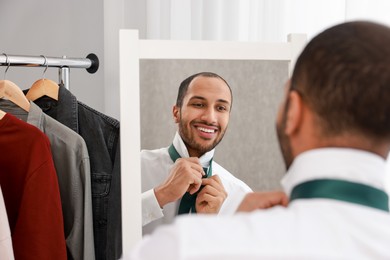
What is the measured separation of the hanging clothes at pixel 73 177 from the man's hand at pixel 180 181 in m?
0.22

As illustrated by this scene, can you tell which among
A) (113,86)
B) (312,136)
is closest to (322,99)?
(312,136)

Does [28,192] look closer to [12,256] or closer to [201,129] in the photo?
[12,256]

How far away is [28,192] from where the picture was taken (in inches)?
57.6

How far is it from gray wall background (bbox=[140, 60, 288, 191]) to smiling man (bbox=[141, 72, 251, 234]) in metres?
0.02

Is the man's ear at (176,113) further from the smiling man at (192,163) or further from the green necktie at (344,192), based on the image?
the green necktie at (344,192)

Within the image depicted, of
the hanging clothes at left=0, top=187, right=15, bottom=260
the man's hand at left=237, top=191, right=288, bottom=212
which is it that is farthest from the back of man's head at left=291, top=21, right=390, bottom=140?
the hanging clothes at left=0, top=187, right=15, bottom=260

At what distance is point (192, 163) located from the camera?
1483mm

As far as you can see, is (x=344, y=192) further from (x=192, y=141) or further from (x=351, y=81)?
(x=192, y=141)

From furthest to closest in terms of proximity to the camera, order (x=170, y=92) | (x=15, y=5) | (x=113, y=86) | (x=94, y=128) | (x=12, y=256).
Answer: (x=15, y=5) → (x=113, y=86) → (x=94, y=128) → (x=170, y=92) → (x=12, y=256)

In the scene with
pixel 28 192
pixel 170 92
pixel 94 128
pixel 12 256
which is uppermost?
pixel 170 92

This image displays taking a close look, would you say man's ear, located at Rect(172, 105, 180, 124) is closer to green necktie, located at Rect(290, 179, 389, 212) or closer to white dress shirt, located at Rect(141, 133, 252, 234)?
white dress shirt, located at Rect(141, 133, 252, 234)

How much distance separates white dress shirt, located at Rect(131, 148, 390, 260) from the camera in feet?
2.44

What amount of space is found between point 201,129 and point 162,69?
0.17 metres

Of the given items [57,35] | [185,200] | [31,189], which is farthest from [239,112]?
[57,35]
